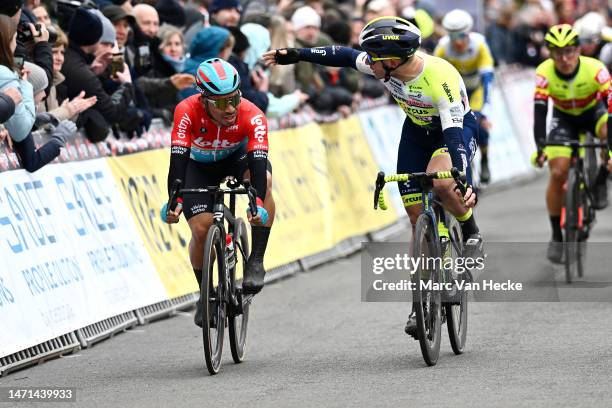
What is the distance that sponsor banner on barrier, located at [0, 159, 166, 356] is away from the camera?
9.98m

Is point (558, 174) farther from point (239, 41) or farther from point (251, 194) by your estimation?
point (251, 194)

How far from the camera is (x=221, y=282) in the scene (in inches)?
374

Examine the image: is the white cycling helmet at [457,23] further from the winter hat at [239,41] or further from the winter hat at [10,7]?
the winter hat at [10,7]

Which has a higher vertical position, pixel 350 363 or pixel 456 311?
pixel 456 311

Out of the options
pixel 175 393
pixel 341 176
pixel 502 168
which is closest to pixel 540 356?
pixel 175 393

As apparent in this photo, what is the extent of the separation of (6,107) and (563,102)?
20.4 feet

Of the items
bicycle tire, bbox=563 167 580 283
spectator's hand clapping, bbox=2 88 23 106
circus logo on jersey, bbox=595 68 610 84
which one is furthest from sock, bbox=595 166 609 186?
spectator's hand clapping, bbox=2 88 23 106

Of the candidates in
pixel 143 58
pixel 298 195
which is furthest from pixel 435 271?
pixel 298 195

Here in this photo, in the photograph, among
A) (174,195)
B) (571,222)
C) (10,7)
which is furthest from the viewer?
(571,222)

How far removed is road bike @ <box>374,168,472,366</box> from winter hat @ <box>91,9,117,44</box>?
12.9 feet

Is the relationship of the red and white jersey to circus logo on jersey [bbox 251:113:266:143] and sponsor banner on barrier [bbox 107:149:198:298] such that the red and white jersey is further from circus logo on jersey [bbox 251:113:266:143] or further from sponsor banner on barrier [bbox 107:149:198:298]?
sponsor banner on barrier [bbox 107:149:198:298]

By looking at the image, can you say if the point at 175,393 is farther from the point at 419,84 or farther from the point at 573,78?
the point at 573,78

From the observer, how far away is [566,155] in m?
13.8

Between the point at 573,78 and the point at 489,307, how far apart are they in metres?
2.80
